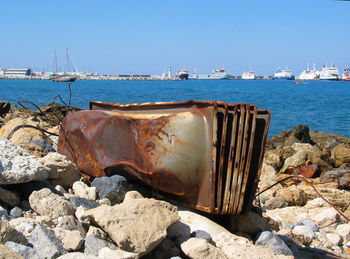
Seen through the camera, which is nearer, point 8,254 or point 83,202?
point 8,254

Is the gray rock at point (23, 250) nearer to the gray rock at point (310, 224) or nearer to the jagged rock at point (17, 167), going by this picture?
the jagged rock at point (17, 167)

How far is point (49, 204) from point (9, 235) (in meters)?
0.66

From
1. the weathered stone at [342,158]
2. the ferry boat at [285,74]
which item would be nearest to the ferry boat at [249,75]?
the ferry boat at [285,74]

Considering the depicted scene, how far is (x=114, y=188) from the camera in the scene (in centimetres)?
385

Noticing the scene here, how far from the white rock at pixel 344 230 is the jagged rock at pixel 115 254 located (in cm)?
308

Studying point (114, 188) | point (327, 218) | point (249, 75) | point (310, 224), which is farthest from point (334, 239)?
point (249, 75)

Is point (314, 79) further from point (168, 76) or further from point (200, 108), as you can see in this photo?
point (200, 108)

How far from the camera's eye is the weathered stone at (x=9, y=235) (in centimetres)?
271

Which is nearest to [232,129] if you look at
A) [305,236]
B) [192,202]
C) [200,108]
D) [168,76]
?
[200,108]

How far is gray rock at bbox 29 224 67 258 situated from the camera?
2.74 metres

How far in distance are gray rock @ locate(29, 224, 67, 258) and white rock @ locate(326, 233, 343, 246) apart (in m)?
3.06

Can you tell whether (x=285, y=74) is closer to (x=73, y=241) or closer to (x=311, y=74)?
(x=311, y=74)

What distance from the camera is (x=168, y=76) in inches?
6211

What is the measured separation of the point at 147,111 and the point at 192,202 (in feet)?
3.34
